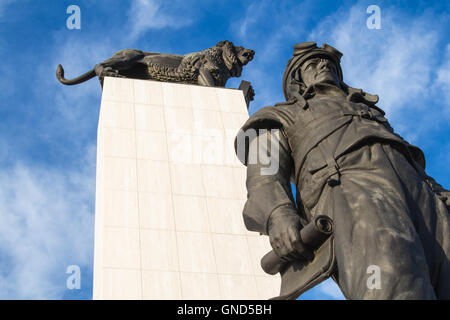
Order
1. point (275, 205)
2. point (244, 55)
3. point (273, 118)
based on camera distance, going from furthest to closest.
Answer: point (244, 55), point (273, 118), point (275, 205)

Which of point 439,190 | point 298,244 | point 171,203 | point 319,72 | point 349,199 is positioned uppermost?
point 171,203

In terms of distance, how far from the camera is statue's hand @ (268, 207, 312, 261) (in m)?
4.17

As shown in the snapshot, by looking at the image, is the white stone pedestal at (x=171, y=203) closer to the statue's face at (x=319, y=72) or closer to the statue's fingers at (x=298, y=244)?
the statue's face at (x=319, y=72)

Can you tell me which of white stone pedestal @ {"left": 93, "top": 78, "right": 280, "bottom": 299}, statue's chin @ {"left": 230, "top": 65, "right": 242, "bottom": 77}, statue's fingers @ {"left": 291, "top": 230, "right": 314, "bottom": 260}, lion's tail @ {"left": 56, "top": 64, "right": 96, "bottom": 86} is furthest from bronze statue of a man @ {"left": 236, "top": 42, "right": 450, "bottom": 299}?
lion's tail @ {"left": 56, "top": 64, "right": 96, "bottom": 86}

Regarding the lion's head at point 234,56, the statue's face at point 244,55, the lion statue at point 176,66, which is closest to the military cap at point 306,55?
the lion statue at point 176,66

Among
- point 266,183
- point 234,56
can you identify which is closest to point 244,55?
point 234,56

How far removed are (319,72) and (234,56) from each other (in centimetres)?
678

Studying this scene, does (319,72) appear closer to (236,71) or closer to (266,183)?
(266,183)

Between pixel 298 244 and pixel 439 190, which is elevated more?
pixel 439 190

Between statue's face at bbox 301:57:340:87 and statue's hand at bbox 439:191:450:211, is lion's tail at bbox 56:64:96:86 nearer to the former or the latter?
statue's face at bbox 301:57:340:87

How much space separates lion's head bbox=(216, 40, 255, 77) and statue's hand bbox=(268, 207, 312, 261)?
8.01 meters

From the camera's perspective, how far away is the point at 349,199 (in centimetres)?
423

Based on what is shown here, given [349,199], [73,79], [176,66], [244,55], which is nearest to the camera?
[349,199]

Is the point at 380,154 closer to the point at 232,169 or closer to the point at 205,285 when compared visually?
the point at 205,285
